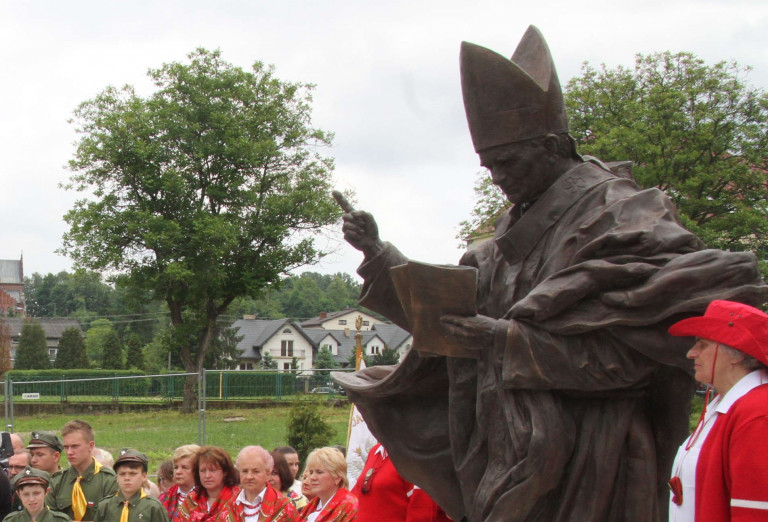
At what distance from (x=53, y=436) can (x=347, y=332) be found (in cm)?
6978

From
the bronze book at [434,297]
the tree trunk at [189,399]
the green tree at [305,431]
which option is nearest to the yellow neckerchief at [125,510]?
the bronze book at [434,297]

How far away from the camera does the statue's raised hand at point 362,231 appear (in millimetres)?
3500

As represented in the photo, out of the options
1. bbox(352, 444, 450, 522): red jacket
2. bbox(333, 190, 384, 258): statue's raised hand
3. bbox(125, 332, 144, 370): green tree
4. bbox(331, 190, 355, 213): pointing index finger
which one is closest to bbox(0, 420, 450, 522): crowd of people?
bbox(352, 444, 450, 522): red jacket

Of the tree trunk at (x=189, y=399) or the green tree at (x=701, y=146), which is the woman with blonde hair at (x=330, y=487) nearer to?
the tree trunk at (x=189, y=399)

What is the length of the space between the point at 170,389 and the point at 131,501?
456 inches

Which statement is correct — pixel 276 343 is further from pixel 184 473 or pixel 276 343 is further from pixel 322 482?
pixel 322 482

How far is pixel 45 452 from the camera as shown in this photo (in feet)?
23.4

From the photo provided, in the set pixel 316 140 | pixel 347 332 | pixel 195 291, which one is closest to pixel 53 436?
pixel 195 291

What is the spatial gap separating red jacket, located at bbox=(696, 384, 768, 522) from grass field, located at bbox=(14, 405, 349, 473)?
45.2ft

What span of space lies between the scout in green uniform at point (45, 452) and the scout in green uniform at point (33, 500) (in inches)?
36.5

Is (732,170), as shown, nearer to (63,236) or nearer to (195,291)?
(195,291)

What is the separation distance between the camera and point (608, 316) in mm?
2688

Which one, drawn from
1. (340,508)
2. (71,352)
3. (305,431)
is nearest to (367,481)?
(340,508)

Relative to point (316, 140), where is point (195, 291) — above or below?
below
